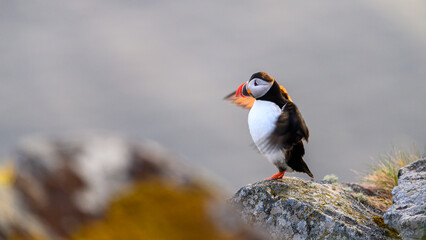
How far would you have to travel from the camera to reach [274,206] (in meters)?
6.66

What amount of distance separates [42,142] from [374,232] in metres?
4.93

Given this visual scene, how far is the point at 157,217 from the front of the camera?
370cm

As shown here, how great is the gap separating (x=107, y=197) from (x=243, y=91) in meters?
3.95

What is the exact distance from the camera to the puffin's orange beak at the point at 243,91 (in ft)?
23.8

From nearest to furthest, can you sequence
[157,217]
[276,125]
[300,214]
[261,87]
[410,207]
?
[157,217], [300,214], [276,125], [410,207], [261,87]

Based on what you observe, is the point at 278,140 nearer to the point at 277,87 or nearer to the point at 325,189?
the point at 277,87

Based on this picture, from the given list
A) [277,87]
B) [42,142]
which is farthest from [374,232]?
[42,142]

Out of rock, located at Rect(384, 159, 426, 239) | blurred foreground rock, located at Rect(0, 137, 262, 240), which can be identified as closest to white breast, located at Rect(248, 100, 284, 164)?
rock, located at Rect(384, 159, 426, 239)

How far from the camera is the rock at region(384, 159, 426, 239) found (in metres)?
6.43

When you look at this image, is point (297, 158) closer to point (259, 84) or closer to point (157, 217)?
point (259, 84)

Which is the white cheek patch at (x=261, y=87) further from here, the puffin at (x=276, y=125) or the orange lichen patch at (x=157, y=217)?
the orange lichen patch at (x=157, y=217)

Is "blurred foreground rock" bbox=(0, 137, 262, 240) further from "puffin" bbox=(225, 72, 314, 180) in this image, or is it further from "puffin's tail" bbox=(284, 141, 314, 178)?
"puffin's tail" bbox=(284, 141, 314, 178)

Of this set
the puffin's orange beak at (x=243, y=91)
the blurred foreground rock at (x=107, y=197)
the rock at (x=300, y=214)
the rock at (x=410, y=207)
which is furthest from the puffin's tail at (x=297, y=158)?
the blurred foreground rock at (x=107, y=197)

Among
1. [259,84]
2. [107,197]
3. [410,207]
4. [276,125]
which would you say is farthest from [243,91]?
[107,197]
